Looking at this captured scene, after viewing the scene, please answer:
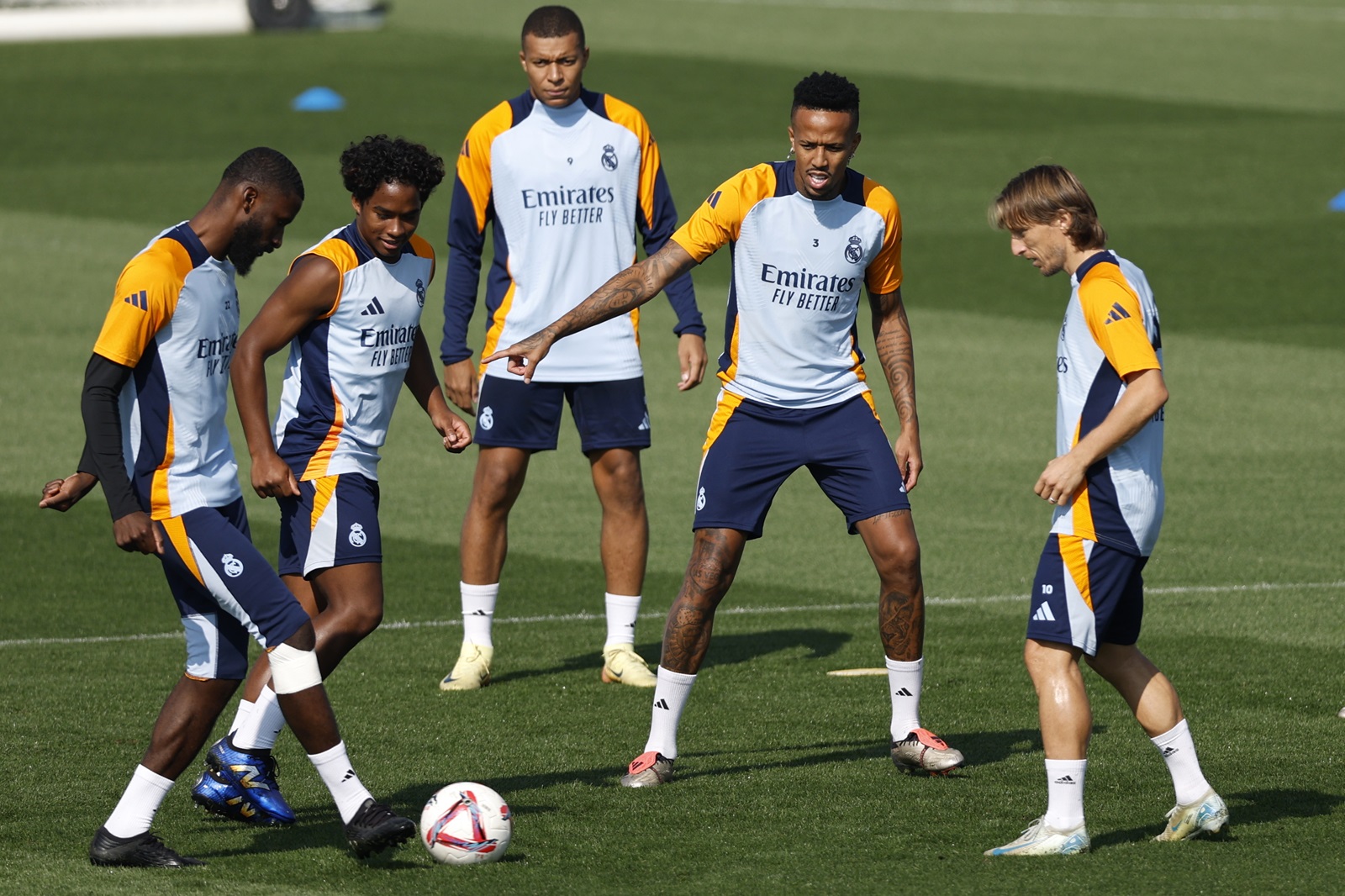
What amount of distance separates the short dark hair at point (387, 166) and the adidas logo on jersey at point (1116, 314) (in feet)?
7.26

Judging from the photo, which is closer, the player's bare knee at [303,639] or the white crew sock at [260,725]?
the player's bare knee at [303,639]

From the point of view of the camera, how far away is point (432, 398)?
24.9 feet

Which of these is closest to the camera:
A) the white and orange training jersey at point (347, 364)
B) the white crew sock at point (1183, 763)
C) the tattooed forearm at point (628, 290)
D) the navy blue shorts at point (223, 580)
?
the navy blue shorts at point (223, 580)

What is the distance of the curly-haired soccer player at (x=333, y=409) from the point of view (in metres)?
7.07

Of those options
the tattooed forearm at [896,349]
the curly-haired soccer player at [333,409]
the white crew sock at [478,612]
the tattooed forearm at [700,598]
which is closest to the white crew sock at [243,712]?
the curly-haired soccer player at [333,409]

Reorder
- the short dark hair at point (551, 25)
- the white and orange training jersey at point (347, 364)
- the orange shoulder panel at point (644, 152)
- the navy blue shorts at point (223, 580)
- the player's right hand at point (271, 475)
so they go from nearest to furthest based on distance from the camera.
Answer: the navy blue shorts at point (223, 580) < the player's right hand at point (271, 475) < the white and orange training jersey at point (347, 364) < the short dark hair at point (551, 25) < the orange shoulder panel at point (644, 152)

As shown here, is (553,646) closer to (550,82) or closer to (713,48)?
(550,82)

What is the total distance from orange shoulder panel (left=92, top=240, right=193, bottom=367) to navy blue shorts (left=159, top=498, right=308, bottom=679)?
1.75ft

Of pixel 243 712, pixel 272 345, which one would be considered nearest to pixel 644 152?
pixel 272 345

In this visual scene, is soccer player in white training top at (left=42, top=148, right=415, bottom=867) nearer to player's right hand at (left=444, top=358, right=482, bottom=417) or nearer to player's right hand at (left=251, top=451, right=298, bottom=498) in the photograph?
player's right hand at (left=251, top=451, right=298, bottom=498)

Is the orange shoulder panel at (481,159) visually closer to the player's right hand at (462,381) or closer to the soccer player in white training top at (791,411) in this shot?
the player's right hand at (462,381)

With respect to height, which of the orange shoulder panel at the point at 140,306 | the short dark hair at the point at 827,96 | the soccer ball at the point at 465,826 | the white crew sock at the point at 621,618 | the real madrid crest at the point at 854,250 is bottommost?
the soccer ball at the point at 465,826

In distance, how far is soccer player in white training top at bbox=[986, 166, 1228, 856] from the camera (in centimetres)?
650

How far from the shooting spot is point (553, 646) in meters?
10.1
